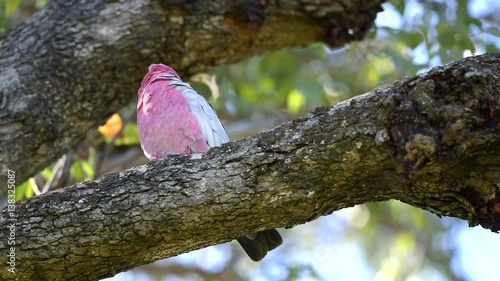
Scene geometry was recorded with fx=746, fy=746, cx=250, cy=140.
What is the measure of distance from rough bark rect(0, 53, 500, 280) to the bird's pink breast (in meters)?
1.18

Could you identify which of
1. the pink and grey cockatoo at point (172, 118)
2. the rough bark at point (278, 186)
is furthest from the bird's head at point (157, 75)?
the rough bark at point (278, 186)

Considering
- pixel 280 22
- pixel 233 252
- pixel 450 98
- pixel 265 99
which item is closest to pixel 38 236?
pixel 450 98

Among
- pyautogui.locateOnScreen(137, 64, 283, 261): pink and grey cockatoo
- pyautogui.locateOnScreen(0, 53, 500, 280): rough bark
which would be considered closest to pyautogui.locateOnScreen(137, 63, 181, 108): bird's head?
pyautogui.locateOnScreen(137, 64, 283, 261): pink and grey cockatoo

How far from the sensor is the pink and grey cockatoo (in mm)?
3994

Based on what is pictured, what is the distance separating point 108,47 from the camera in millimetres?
3912

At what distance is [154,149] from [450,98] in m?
1.96

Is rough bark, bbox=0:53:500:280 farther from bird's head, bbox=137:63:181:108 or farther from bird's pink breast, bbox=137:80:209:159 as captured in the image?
bird's head, bbox=137:63:181:108

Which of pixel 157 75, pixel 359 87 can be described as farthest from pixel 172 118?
pixel 359 87

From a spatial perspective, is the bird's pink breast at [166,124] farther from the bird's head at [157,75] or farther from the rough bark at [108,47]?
the rough bark at [108,47]

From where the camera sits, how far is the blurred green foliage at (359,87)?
15.9ft

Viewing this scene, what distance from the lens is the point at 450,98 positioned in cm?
255

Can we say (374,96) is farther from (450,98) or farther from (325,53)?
(325,53)

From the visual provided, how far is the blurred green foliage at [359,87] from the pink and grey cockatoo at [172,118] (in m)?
0.67

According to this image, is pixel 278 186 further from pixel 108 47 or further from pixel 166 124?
pixel 108 47
